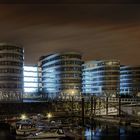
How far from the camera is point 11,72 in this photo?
213 feet

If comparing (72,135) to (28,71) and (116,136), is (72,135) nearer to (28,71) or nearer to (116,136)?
(116,136)

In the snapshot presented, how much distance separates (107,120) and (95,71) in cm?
5917

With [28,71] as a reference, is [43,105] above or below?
below

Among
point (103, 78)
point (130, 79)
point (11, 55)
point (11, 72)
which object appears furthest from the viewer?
point (130, 79)

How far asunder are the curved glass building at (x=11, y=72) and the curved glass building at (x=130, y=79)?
48161mm

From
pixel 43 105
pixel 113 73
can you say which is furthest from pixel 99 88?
pixel 43 105

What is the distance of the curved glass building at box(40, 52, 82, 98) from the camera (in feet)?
278

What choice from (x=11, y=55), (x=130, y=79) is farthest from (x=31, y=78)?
(x=11, y=55)

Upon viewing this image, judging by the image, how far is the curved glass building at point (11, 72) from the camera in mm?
64000

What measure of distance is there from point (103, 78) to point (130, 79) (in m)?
13.0

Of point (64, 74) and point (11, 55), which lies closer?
point (11, 55)

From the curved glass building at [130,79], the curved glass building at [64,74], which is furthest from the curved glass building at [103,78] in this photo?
the curved glass building at [64,74]

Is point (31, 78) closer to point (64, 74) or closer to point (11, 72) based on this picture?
point (64, 74)

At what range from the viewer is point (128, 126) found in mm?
42281
